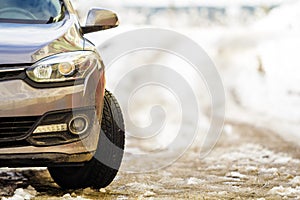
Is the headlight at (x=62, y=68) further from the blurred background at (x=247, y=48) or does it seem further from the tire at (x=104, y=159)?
the blurred background at (x=247, y=48)

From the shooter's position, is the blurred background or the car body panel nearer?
the car body panel

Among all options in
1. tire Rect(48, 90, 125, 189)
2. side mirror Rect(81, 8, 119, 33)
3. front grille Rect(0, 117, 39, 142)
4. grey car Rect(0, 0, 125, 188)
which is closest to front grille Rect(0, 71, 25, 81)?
grey car Rect(0, 0, 125, 188)

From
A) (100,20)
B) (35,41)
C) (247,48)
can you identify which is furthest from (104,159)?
(247,48)

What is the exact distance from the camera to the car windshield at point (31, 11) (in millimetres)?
4633

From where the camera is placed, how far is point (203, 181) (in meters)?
5.45

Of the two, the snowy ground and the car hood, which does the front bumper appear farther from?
the snowy ground

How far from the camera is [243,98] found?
21.7 metres

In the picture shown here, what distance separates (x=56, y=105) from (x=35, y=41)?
0.47 metres

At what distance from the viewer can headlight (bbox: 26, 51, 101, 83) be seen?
396 centimetres

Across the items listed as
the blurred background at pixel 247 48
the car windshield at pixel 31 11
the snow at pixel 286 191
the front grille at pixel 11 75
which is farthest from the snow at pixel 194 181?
the blurred background at pixel 247 48

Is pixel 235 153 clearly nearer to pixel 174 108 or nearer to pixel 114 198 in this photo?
pixel 114 198

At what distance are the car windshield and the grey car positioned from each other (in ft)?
0.13

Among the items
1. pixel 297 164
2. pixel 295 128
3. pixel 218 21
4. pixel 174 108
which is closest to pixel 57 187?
pixel 297 164

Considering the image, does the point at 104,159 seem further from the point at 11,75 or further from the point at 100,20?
the point at 100,20
